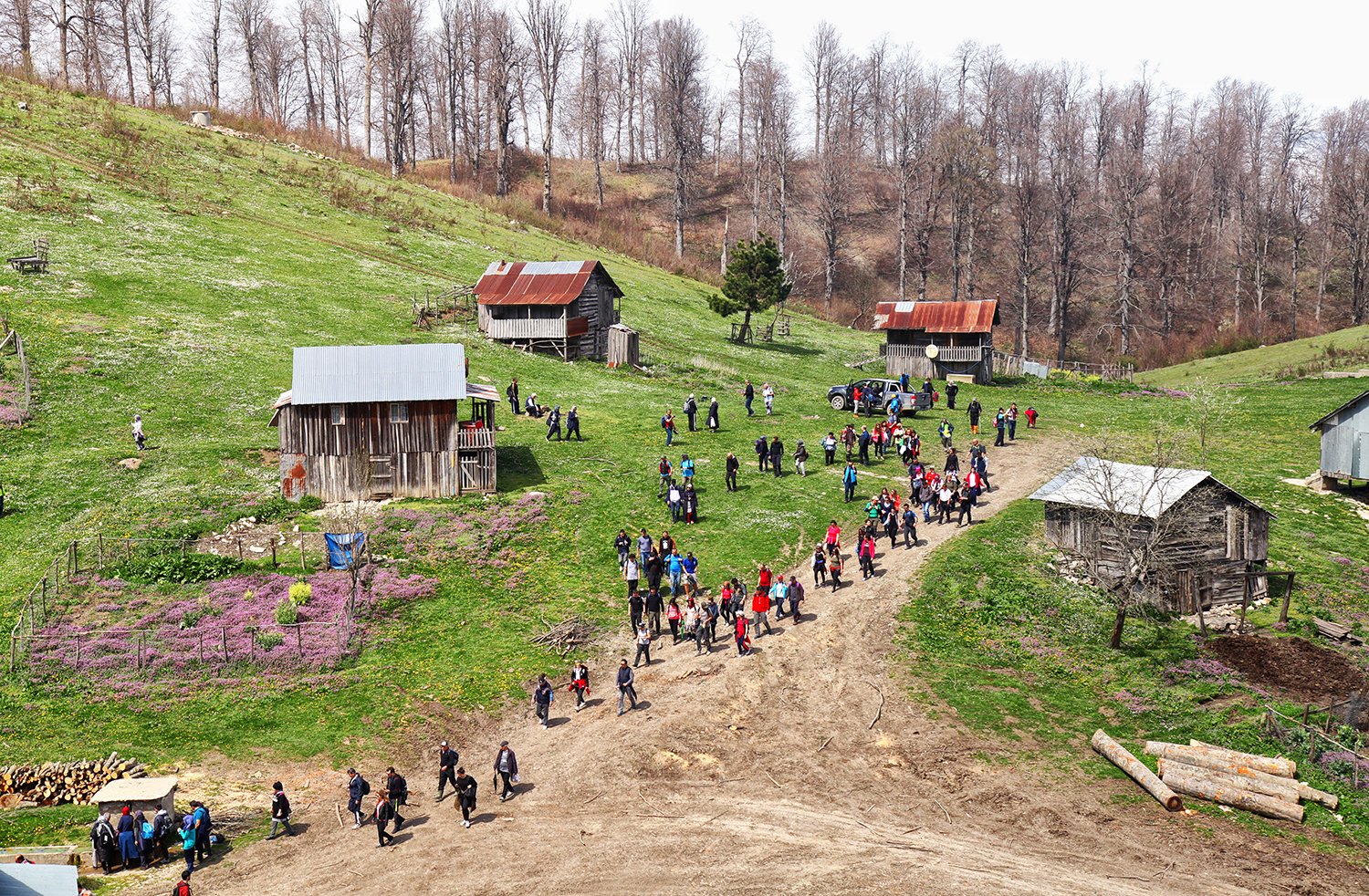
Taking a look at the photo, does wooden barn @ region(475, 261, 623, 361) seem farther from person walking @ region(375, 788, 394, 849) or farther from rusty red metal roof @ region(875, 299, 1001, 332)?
person walking @ region(375, 788, 394, 849)

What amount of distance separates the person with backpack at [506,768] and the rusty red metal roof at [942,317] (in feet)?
165

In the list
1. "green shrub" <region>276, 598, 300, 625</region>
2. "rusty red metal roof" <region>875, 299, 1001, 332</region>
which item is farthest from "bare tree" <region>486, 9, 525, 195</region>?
"green shrub" <region>276, 598, 300, 625</region>

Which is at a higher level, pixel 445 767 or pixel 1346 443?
pixel 1346 443

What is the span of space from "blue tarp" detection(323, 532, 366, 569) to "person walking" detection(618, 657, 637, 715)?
Result: 38.3 ft

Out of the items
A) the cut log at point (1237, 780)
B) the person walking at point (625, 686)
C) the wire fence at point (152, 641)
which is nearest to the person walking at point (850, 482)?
the person walking at point (625, 686)

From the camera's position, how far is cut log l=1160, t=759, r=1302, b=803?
20.5 meters

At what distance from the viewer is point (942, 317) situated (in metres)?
64.6

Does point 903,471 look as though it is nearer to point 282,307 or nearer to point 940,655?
point 940,655

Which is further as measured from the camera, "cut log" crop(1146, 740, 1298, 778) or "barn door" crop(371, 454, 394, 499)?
"barn door" crop(371, 454, 394, 499)

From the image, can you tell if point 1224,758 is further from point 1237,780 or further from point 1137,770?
point 1137,770

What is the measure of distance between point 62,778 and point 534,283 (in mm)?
43533

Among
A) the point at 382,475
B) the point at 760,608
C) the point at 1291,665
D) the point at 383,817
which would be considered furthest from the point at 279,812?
the point at 1291,665

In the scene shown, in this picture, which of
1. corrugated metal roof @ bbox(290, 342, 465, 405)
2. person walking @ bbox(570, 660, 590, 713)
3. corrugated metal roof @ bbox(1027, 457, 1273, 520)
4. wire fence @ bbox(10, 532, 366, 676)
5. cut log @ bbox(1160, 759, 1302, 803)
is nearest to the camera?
cut log @ bbox(1160, 759, 1302, 803)

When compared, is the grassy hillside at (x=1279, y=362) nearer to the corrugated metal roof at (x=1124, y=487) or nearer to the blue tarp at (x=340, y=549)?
the corrugated metal roof at (x=1124, y=487)
